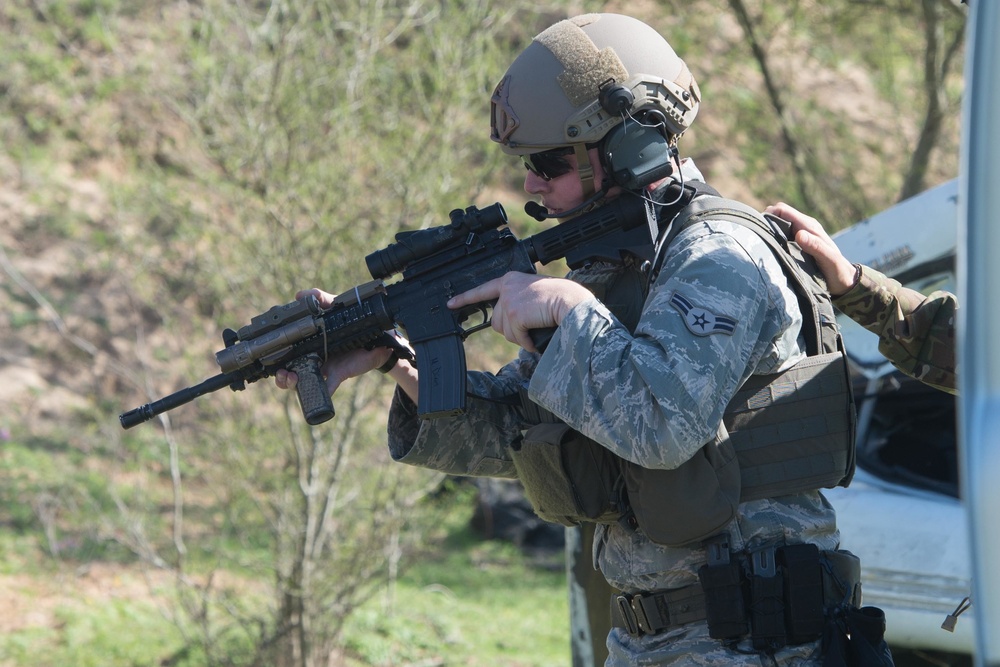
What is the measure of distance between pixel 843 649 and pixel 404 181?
11.9ft

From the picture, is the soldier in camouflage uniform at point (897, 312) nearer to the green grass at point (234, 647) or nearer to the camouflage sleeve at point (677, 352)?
the camouflage sleeve at point (677, 352)

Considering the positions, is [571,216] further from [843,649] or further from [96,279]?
[96,279]

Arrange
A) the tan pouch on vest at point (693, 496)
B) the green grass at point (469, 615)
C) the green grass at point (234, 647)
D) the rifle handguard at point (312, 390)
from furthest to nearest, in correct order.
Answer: the green grass at point (469, 615) < the green grass at point (234, 647) < the rifle handguard at point (312, 390) < the tan pouch on vest at point (693, 496)

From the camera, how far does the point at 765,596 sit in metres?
2.20

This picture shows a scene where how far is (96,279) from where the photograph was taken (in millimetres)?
9953

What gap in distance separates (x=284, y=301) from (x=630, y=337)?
324cm

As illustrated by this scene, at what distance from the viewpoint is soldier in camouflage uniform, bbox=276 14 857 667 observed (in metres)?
2.06

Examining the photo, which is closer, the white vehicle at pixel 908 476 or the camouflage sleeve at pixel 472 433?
the camouflage sleeve at pixel 472 433

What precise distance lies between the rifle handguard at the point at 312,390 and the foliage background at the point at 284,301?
2.31 m

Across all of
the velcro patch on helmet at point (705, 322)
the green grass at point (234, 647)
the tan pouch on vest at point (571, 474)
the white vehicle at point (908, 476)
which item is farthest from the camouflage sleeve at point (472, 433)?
the green grass at point (234, 647)

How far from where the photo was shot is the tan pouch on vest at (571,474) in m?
2.35

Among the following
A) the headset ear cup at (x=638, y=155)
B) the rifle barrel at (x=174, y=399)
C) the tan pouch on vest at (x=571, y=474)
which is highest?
the headset ear cup at (x=638, y=155)

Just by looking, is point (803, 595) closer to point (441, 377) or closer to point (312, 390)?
point (441, 377)

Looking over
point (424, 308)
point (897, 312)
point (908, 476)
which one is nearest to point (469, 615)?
point (908, 476)
